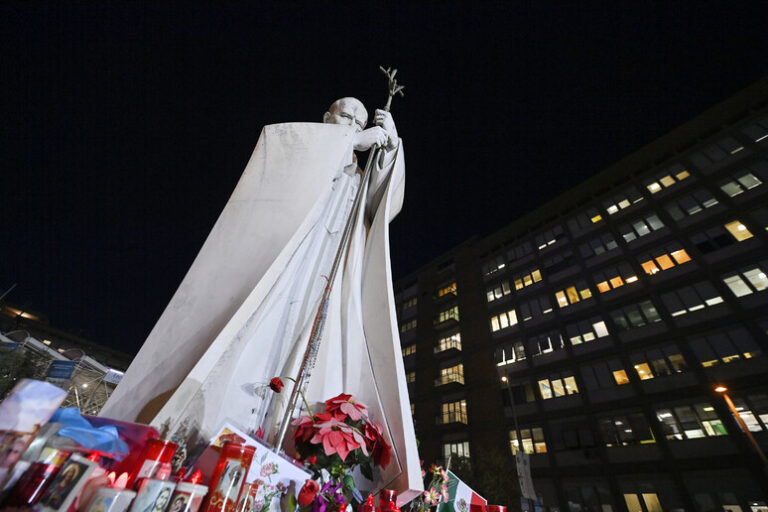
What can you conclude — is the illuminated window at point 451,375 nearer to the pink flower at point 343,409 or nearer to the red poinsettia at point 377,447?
the red poinsettia at point 377,447

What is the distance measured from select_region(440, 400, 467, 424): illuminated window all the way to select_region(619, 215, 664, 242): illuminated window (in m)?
13.5

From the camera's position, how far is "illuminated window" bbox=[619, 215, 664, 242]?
17438mm

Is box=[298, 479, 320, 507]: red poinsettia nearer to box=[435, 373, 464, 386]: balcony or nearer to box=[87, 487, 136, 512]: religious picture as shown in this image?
box=[87, 487, 136, 512]: religious picture

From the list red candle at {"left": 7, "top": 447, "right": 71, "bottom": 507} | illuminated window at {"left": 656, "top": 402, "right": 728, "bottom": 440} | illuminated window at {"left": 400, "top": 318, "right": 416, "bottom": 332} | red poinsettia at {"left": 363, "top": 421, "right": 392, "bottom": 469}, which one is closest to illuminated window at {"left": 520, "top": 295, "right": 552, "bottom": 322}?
illuminated window at {"left": 656, "top": 402, "right": 728, "bottom": 440}

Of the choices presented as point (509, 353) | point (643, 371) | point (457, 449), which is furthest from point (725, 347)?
point (457, 449)

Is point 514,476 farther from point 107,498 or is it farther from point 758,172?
point 107,498

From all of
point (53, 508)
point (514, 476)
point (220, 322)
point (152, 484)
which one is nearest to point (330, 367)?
point (220, 322)

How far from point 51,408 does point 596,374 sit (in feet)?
62.7

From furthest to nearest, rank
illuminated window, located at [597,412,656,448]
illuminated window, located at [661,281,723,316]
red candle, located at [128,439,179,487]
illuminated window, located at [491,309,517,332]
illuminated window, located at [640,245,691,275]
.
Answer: illuminated window, located at [491,309,517,332]
illuminated window, located at [640,245,691,275]
illuminated window, located at [661,281,723,316]
illuminated window, located at [597,412,656,448]
red candle, located at [128,439,179,487]

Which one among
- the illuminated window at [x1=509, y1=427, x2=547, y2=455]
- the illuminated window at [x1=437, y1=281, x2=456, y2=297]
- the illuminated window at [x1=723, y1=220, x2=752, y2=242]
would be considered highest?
the illuminated window at [x1=437, y1=281, x2=456, y2=297]

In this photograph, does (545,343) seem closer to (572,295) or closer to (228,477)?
(572,295)

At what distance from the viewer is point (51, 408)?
3.56 ft

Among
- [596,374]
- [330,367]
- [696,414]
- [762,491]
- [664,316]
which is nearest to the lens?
[330,367]

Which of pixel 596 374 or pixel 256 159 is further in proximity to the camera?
pixel 596 374
